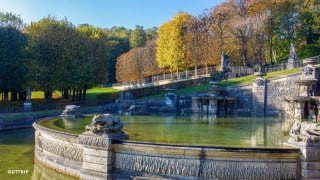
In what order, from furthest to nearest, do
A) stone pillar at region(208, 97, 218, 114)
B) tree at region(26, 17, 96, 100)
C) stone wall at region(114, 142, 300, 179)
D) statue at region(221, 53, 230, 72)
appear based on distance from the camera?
statue at region(221, 53, 230, 72)
tree at region(26, 17, 96, 100)
stone pillar at region(208, 97, 218, 114)
stone wall at region(114, 142, 300, 179)

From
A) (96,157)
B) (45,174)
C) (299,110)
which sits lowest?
(45,174)

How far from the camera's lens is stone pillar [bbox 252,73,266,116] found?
26188 millimetres

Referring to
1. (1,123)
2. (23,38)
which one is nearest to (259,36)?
(23,38)

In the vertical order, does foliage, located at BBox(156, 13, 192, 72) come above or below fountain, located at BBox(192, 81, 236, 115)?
above

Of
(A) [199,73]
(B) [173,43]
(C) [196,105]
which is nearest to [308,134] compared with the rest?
(C) [196,105]

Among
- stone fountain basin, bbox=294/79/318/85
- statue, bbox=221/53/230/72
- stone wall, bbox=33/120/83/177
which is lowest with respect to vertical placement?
stone wall, bbox=33/120/83/177

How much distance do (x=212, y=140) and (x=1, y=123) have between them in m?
18.3

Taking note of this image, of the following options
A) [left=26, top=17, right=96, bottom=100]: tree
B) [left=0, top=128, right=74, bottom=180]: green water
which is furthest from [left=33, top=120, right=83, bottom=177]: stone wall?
[left=26, top=17, right=96, bottom=100]: tree

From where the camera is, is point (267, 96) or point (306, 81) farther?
point (267, 96)

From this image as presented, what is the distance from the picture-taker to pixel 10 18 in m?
39.2

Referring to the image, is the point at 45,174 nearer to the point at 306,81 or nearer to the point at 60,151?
the point at 60,151

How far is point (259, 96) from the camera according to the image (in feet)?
86.5

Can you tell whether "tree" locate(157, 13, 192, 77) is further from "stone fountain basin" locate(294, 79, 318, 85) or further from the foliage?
"stone fountain basin" locate(294, 79, 318, 85)

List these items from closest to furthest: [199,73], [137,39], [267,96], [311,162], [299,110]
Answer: [311,162], [299,110], [267,96], [199,73], [137,39]
